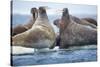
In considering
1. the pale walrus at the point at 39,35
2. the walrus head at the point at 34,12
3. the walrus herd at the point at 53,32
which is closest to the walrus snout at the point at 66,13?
the walrus herd at the point at 53,32

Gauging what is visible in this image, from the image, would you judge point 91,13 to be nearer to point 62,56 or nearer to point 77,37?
point 77,37

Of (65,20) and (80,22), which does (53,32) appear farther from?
(80,22)

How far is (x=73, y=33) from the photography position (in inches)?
99.2

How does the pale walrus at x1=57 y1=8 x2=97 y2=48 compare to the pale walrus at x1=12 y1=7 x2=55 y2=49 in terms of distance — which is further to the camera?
the pale walrus at x1=57 y1=8 x2=97 y2=48

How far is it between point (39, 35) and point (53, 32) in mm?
191

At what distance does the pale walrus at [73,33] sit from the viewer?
2482 millimetres

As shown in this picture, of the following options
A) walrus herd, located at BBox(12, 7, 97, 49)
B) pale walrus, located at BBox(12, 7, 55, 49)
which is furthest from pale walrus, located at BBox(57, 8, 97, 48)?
pale walrus, located at BBox(12, 7, 55, 49)

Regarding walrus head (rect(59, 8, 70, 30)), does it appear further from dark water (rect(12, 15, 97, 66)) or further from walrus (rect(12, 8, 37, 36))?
walrus (rect(12, 8, 37, 36))

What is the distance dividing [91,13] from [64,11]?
0.40 meters

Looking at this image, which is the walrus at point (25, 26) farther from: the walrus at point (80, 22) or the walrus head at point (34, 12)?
the walrus at point (80, 22)

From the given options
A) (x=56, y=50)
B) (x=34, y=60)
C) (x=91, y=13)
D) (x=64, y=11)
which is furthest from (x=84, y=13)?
(x=34, y=60)

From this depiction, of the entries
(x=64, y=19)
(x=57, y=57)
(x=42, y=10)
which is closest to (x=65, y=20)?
(x=64, y=19)

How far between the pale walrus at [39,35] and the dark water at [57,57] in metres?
0.11

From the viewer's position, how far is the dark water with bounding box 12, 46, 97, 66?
7.50 feet
